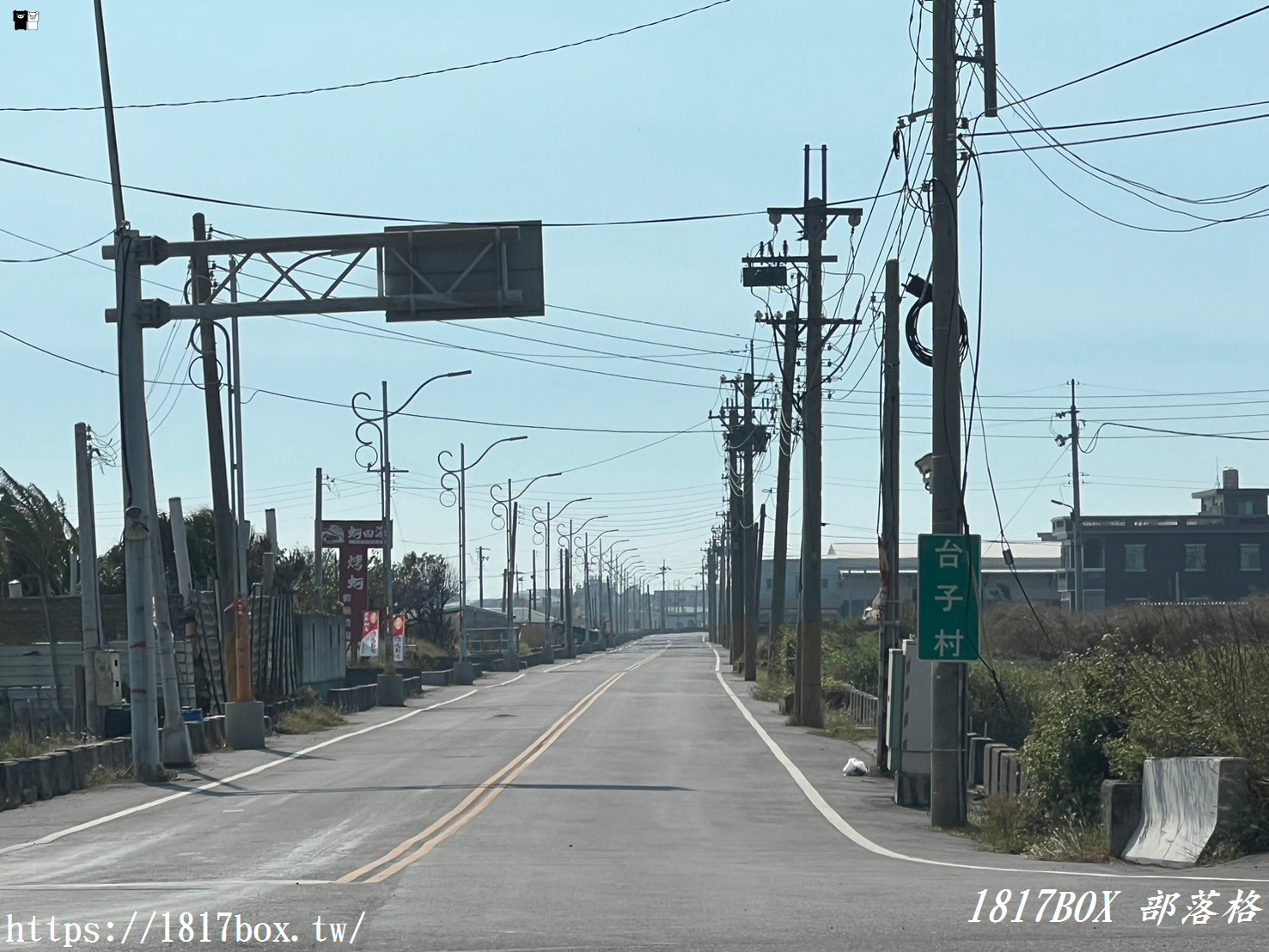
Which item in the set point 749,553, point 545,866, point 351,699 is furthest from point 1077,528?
point 545,866

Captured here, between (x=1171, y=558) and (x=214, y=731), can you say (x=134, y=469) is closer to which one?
(x=214, y=731)

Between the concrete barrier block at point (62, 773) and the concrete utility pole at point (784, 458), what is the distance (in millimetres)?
24195

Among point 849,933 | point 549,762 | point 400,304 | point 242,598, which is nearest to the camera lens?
point 849,933

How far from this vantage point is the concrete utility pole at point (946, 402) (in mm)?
17219

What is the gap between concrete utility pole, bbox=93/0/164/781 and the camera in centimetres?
2334

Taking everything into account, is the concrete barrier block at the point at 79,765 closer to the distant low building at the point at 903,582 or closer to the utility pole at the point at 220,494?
the utility pole at the point at 220,494

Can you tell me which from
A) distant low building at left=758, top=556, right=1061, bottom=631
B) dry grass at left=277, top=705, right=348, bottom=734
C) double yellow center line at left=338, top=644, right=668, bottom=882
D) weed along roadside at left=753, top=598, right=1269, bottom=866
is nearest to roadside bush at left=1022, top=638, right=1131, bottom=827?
weed along roadside at left=753, top=598, right=1269, bottom=866

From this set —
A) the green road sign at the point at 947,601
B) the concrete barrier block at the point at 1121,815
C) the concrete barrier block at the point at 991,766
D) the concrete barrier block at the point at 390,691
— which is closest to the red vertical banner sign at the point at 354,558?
the concrete barrier block at the point at 390,691

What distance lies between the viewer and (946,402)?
1739cm

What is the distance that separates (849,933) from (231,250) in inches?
622

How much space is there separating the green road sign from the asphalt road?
1.98m

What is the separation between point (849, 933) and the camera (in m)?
9.55

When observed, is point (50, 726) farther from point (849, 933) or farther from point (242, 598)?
point (849, 933)

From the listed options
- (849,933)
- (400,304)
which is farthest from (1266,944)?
(400,304)
